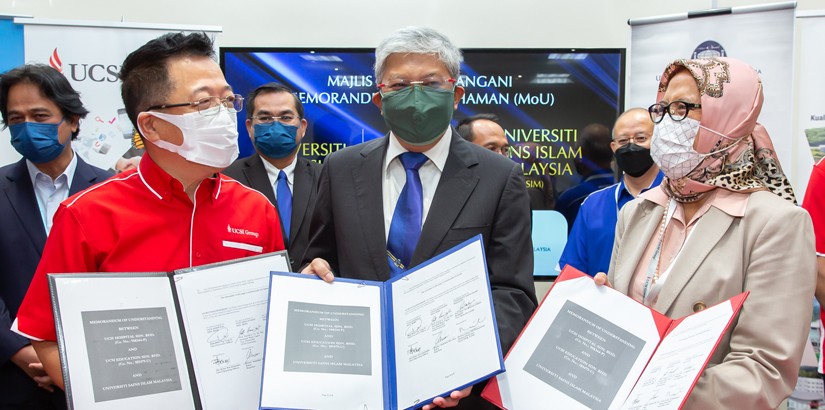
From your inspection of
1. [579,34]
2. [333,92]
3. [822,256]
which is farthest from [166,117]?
[579,34]

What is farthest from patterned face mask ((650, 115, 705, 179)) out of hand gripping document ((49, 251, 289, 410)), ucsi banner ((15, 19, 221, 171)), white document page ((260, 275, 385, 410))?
ucsi banner ((15, 19, 221, 171))

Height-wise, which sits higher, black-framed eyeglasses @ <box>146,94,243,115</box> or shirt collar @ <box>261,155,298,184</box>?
black-framed eyeglasses @ <box>146,94,243,115</box>

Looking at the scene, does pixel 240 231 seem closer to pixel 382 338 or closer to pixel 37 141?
pixel 382 338

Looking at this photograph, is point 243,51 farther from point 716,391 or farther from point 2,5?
point 716,391

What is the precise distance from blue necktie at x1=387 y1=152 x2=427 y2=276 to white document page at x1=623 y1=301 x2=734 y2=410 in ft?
2.75

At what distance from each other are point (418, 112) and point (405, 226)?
390 millimetres

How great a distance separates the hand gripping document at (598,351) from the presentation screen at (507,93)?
10.6 feet

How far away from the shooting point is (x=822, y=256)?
114 inches

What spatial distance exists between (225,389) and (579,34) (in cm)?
457

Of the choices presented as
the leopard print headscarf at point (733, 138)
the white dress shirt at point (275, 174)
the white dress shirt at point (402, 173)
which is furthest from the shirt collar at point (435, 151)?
the white dress shirt at point (275, 174)

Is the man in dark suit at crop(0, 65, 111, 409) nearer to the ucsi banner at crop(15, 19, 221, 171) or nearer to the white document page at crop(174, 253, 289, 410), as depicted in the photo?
the white document page at crop(174, 253, 289, 410)

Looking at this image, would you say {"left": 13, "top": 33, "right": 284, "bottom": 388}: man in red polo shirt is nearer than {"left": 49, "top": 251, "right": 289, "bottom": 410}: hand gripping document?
No

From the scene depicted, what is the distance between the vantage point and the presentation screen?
5051 millimetres

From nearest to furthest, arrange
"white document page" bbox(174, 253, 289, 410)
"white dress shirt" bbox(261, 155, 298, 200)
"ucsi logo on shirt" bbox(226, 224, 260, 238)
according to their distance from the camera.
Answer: "white document page" bbox(174, 253, 289, 410) → "ucsi logo on shirt" bbox(226, 224, 260, 238) → "white dress shirt" bbox(261, 155, 298, 200)
